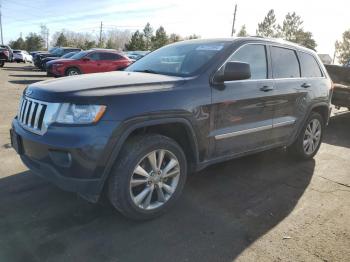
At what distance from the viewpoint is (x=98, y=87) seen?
3105mm

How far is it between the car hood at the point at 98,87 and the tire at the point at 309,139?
2575 mm

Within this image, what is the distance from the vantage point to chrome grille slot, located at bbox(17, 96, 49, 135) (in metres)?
3.07

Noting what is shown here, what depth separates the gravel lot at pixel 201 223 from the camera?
2.92 m

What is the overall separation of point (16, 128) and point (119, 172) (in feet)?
4.00

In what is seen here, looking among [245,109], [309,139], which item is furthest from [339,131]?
[245,109]

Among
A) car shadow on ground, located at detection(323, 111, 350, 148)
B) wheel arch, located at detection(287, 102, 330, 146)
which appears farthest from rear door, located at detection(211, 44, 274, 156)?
car shadow on ground, located at detection(323, 111, 350, 148)

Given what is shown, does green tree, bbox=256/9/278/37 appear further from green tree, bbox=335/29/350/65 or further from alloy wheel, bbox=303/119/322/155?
alloy wheel, bbox=303/119/322/155

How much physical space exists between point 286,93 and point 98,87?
261cm

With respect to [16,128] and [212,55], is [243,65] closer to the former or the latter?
[212,55]

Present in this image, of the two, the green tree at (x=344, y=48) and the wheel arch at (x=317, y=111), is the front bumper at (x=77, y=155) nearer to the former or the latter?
the wheel arch at (x=317, y=111)

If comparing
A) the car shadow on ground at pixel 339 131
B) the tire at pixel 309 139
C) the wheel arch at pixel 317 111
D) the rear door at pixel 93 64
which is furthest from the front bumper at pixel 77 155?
the rear door at pixel 93 64

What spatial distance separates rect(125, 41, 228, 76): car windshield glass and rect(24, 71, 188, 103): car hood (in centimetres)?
33

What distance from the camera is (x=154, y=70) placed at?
416cm

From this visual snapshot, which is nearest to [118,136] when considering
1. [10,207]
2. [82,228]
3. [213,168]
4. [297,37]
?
[82,228]
